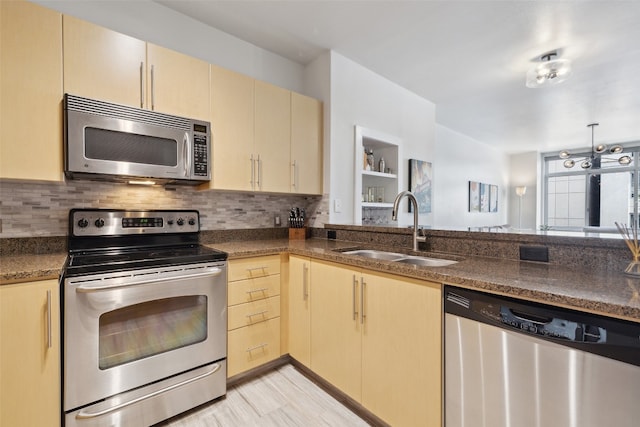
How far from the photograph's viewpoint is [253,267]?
1957 mm

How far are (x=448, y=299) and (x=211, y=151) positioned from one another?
1715 millimetres

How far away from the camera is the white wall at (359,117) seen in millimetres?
2693

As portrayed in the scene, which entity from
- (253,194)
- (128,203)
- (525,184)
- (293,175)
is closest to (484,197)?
(525,184)

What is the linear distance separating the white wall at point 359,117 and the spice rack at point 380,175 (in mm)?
103

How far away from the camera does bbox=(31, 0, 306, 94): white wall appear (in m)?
1.86

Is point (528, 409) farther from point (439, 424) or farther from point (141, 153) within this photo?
point (141, 153)

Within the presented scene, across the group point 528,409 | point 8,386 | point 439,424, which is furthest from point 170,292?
point 528,409

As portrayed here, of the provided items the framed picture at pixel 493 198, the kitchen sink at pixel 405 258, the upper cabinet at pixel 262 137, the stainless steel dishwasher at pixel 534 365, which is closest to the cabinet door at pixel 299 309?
the kitchen sink at pixel 405 258

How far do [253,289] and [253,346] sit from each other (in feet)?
1.27

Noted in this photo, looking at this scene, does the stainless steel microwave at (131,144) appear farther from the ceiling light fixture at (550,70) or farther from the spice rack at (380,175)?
the ceiling light fixture at (550,70)

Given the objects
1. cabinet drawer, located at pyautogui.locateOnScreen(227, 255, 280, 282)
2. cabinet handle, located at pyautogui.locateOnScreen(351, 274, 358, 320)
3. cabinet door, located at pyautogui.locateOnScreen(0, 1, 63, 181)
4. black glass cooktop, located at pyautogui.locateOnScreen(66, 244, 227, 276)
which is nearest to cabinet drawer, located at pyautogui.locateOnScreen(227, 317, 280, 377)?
cabinet drawer, located at pyautogui.locateOnScreen(227, 255, 280, 282)

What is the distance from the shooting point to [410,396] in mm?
1336

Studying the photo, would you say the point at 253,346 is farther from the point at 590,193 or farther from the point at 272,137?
the point at 590,193

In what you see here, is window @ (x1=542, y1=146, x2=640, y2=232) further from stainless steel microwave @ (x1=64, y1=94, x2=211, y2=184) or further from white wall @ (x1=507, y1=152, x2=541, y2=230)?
stainless steel microwave @ (x1=64, y1=94, x2=211, y2=184)
